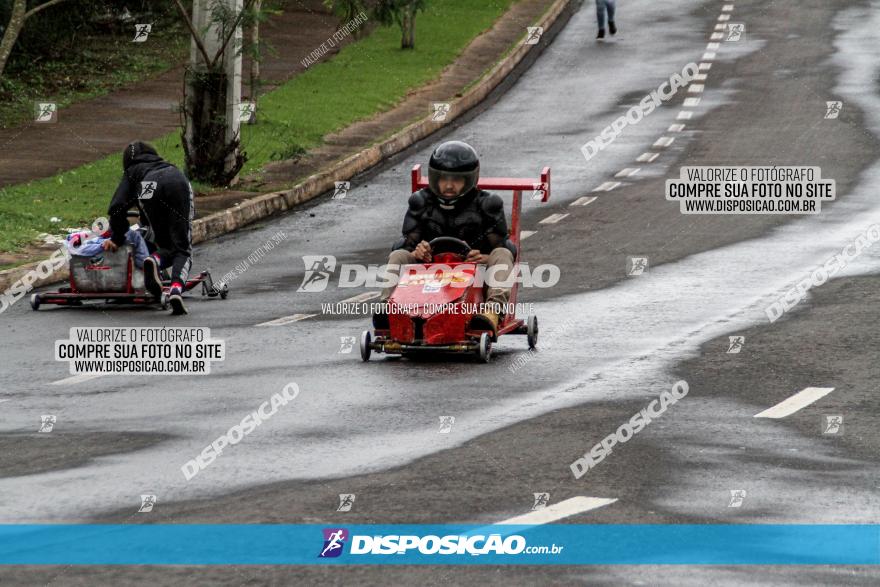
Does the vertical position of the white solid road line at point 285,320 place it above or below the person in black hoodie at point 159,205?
below

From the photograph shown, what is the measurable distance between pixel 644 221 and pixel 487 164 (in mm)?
5840

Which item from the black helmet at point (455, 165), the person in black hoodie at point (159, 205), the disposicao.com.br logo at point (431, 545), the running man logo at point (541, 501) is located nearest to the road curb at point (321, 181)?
the person in black hoodie at point (159, 205)

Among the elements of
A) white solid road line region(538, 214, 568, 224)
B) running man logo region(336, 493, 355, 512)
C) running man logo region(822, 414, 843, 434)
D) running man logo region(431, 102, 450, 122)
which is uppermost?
running man logo region(431, 102, 450, 122)

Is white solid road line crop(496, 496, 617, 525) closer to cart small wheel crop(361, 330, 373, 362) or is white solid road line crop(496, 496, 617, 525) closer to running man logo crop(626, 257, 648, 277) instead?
cart small wheel crop(361, 330, 373, 362)

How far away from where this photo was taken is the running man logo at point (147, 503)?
8.39m

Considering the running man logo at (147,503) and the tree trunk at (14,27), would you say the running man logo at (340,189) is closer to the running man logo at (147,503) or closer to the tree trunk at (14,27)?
the tree trunk at (14,27)

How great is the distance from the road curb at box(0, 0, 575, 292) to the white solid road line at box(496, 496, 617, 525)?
11080 mm

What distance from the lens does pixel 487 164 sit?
91.1 ft

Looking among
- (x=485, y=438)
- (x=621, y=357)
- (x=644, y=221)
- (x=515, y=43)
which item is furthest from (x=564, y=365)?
(x=515, y=43)

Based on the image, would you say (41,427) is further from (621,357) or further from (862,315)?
(862,315)

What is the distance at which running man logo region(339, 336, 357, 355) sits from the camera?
14.2 meters


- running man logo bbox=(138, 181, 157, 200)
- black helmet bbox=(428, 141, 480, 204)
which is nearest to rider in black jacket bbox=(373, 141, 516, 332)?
black helmet bbox=(428, 141, 480, 204)

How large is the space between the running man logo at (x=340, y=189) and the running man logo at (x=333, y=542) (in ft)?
59.2

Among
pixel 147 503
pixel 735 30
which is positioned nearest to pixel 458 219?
pixel 147 503
